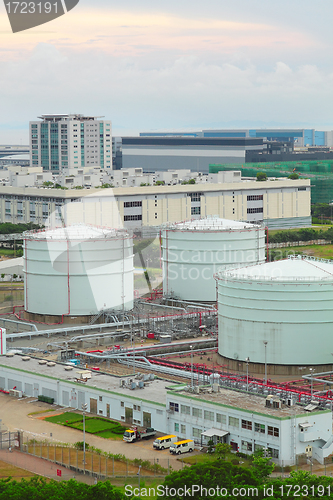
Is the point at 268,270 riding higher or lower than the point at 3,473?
higher

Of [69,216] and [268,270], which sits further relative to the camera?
[69,216]

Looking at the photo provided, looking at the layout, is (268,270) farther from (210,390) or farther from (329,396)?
(210,390)

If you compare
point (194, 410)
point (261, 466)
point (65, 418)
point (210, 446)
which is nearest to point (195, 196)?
point (65, 418)

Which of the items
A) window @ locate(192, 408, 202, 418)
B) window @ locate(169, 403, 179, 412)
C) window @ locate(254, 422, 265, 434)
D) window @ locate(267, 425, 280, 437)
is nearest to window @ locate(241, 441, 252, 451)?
window @ locate(254, 422, 265, 434)

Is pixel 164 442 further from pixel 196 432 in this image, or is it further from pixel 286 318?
pixel 286 318

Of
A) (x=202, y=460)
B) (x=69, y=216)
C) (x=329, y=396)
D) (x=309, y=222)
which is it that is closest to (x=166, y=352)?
(x=329, y=396)

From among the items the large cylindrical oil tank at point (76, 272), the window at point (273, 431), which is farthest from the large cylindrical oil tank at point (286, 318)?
the large cylindrical oil tank at point (76, 272)
